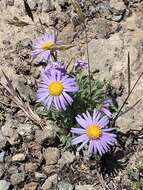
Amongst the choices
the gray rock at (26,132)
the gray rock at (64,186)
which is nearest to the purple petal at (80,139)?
the gray rock at (64,186)

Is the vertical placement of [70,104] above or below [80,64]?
below

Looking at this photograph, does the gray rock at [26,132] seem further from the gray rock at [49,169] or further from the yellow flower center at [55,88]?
the yellow flower center at [55,88]

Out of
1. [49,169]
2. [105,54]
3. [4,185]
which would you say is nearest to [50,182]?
[49,169]

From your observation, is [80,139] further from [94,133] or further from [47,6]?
[47,6]

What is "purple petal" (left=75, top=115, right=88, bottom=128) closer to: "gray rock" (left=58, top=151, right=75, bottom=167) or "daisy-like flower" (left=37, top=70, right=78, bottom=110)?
"daisy-like flower" (left=37, top=70, right=78, bottom=110)

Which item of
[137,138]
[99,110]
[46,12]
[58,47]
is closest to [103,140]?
[99,110]

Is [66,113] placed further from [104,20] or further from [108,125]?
[104,20]

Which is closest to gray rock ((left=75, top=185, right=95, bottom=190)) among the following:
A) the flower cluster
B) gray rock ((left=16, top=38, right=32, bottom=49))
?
the flower cluster
